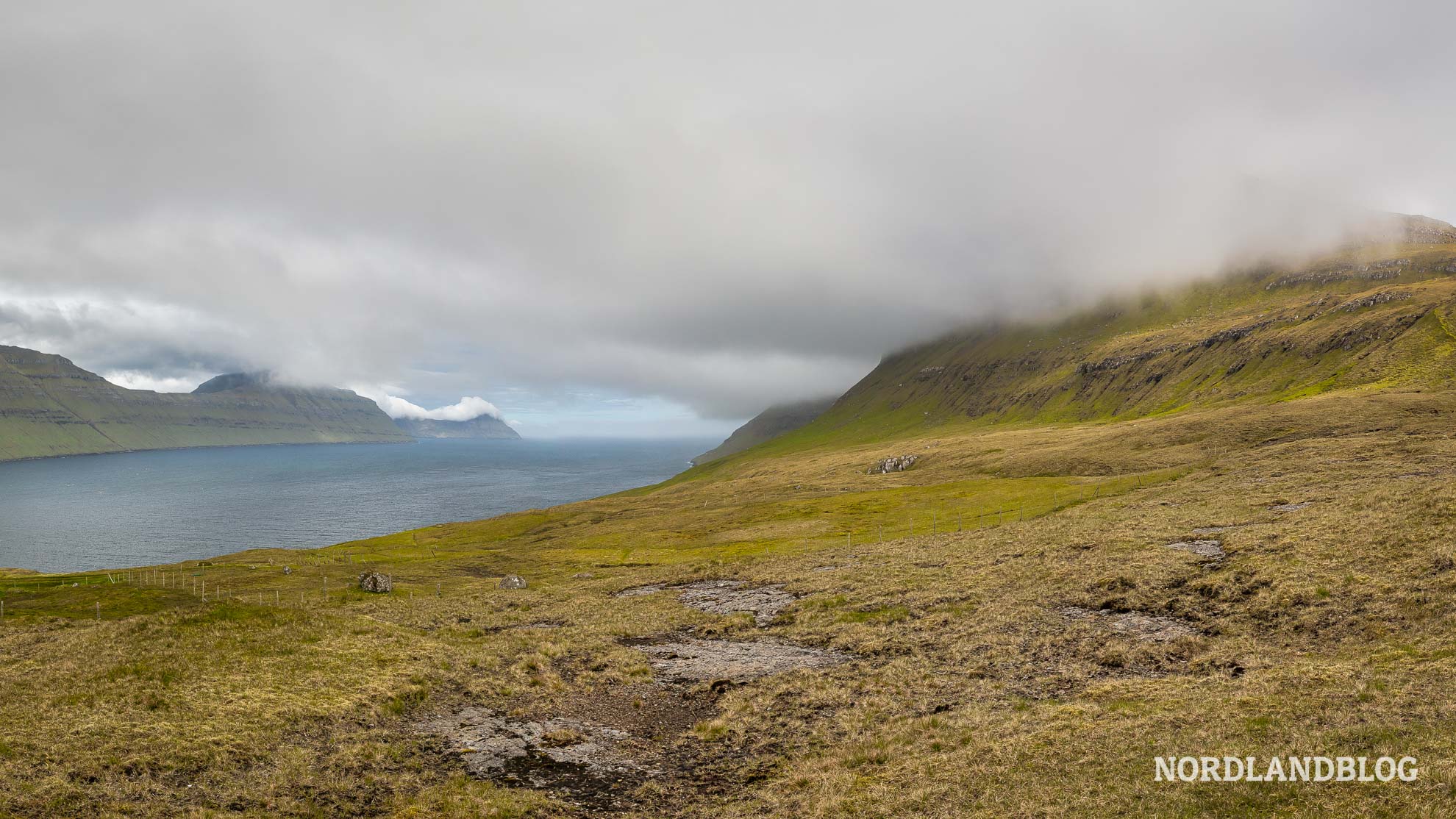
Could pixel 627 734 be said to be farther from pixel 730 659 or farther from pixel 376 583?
pixel 376 583

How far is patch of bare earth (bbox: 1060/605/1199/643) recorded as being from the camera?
3114 cm

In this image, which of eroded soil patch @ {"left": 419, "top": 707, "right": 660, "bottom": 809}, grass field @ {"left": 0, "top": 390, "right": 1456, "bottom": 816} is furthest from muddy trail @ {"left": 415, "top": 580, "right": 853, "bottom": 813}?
grass field @ {"left": 0, "top": 390, "right": 1456, "bottom": 816}

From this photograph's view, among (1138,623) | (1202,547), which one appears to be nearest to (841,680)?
(1138,623)

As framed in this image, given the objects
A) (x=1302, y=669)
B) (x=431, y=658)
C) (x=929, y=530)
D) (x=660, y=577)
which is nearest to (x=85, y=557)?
(x=660, y=577)

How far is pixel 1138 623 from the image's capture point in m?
33.7

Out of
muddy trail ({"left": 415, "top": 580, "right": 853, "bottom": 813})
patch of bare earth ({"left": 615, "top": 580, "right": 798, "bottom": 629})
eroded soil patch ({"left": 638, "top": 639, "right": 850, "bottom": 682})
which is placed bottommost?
patch of bare earth ({"left": 615, "top": 580, "right": 798, "bottom": 629})

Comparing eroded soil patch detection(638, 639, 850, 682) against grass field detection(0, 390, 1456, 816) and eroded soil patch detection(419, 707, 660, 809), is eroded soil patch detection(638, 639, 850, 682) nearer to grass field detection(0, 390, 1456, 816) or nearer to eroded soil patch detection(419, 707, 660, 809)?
grass field detection(0, 390, 1456, 816)

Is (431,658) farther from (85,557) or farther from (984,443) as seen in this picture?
(85,557)

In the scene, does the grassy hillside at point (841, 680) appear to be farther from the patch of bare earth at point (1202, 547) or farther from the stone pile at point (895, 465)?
the stone pile at point (895, 465)

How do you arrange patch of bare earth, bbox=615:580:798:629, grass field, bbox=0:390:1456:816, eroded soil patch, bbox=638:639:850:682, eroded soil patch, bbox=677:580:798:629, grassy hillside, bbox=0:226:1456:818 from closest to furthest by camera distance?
grass field, bbox=0:390:1456:816, grassy hillside, bbox=0:226:1456:818, eroded soil patch, bbox=638:639:850:682, eroded soil patch, bbox=677:580:798:629, patch of bare earth, bbox=615:580:798:629

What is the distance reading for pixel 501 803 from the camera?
20344 mm

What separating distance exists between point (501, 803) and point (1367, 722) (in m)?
25.1

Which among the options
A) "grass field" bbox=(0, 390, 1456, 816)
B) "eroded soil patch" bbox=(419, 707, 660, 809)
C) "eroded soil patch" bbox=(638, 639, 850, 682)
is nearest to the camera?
"grass field" bbox=(0, 390, 1456, 816)

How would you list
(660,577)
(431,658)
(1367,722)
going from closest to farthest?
1. (1367,722)
2. (431,658)
3. (660,577)
